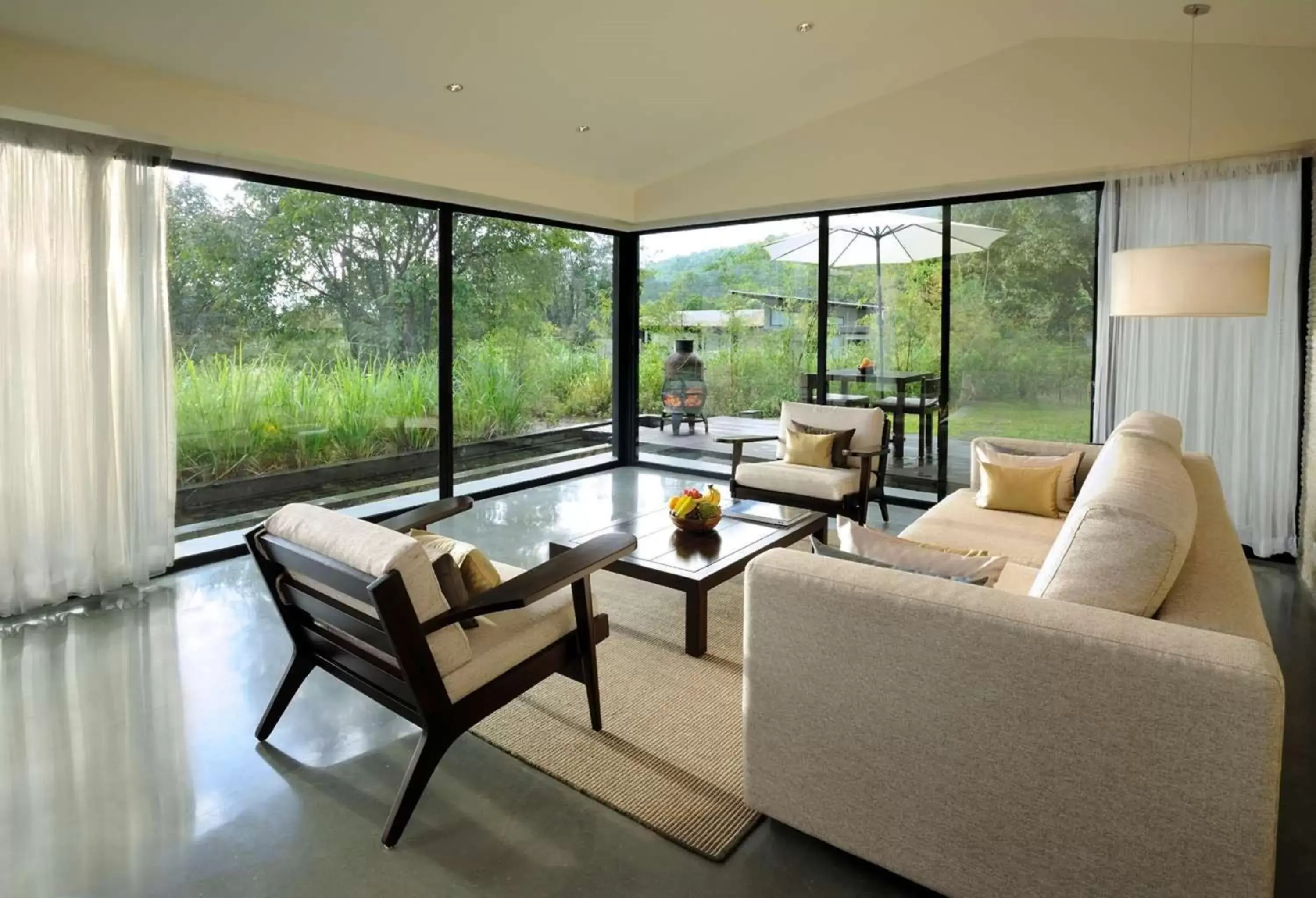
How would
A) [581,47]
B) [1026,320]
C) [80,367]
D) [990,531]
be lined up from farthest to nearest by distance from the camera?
[1026,320], [581,47], [80,367], [990,531]

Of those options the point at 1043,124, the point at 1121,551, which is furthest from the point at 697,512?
the point at 1043,124

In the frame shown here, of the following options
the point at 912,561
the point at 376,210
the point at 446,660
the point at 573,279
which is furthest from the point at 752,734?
the point at 573,279

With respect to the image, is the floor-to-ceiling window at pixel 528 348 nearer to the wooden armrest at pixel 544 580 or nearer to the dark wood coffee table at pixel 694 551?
the dark wood coffee table at pixel 694 551

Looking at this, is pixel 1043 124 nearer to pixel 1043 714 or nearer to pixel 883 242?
pixel 883 242

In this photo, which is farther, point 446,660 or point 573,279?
point 573,279

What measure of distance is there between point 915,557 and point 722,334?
16.6ft

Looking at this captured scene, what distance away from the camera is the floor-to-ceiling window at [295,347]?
448cm

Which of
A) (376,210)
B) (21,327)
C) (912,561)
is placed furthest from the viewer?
(376,210)

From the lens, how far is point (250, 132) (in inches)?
165

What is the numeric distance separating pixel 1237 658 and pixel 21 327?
15.1 feet

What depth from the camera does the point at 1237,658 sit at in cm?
143

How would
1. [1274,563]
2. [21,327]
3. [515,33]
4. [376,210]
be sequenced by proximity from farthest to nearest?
[376,210] < [1274,563] < [515,33] < [21,327]

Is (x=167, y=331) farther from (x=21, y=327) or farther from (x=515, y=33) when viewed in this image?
(x=515, y=33)

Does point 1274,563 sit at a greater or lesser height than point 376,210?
lesser
